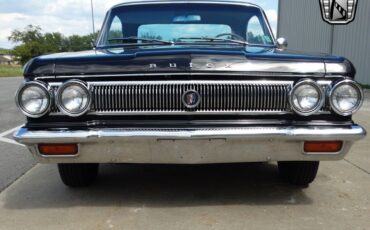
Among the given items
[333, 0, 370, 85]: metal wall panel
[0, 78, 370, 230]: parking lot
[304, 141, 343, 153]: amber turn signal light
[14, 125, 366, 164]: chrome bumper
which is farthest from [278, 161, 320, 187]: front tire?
[333, 0, 370, 85]: metal wall panel

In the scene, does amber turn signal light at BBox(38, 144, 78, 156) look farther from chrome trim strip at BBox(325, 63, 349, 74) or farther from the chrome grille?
chrome trim strip at BBox(325, 63, 349, 74)

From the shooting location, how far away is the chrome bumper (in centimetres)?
317

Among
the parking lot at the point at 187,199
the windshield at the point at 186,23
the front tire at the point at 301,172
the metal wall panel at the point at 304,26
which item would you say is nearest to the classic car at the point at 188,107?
the parking lot at the point at 187,199

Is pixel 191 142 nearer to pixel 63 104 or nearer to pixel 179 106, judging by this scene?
pixel 179 106

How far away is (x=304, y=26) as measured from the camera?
22.5m

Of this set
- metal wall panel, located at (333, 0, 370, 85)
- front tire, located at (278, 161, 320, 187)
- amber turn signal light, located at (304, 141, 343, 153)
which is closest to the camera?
amber turn signal light, located at (304, 141, 343, 153)

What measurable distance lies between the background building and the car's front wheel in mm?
8135

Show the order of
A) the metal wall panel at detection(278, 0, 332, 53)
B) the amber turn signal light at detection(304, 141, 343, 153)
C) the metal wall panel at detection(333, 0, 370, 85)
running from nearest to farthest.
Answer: the amber turn signal light at detection(304, 141, 343, 153) < the metal wall panel at detection(333, 0, 370, 85) < the metal wall panel at detection(278, 0, 332, 53)

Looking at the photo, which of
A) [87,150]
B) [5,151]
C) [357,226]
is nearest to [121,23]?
[87,150]

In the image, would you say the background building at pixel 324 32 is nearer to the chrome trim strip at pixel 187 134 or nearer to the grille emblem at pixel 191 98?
the chrome trim strip at pixel 187 134

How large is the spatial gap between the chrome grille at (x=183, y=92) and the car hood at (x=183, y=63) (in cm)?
9

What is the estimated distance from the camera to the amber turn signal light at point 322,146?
10.7 ft

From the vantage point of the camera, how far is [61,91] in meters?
3.21

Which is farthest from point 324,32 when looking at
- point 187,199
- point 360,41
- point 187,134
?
point 187,134
